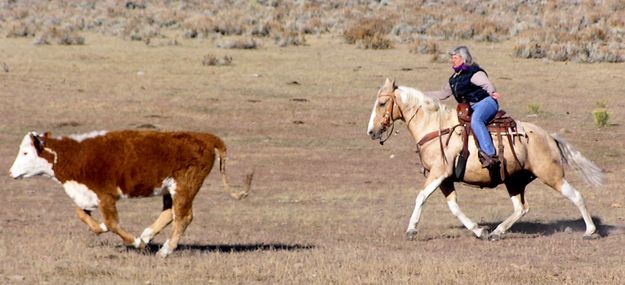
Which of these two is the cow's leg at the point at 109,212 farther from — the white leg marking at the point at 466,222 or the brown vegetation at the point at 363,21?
the brown vegetation at the point at 363,21

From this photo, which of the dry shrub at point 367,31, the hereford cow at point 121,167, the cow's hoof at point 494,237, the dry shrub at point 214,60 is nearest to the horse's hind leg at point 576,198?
the cow's hoof at point 494,237

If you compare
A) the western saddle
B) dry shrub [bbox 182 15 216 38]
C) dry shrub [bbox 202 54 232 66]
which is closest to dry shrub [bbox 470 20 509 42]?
dry shrub [bbox 182 15 216 38]

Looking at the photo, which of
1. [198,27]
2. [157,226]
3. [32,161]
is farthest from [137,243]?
[198,27]

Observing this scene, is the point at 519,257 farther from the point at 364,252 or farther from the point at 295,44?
the point at 295,44

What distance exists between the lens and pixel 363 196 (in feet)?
61.7

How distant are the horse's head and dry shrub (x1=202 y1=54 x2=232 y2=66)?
1941 centimetres

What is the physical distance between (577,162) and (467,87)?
5.67 feet

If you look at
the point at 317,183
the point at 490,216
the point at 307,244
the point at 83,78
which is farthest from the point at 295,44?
the point at 307,244

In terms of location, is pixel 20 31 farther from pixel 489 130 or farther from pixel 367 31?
pixel 489 130

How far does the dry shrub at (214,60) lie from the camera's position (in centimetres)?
3353

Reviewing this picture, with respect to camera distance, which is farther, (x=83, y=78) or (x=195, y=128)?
(x=83, y=78)

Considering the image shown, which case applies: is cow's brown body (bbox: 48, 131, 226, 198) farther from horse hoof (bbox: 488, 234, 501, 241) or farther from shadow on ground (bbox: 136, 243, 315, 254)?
horse hoof (bbox: 488, 234, 501, 241)

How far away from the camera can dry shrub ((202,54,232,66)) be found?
33.5m

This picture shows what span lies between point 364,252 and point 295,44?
2662 cm
